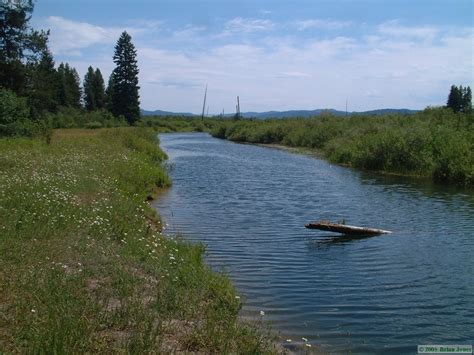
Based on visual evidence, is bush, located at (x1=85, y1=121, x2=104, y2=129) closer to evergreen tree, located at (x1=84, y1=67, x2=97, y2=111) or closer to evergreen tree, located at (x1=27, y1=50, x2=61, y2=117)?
evergreen tree, located at (x1=27, y1=50, x2=61, y2=117)

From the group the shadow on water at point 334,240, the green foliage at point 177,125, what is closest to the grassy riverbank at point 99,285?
the shadow on water at point 334,240

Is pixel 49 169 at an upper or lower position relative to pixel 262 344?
upper

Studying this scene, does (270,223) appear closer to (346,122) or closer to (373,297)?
(373,297)

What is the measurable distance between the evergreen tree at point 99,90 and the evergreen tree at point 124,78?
23877mm

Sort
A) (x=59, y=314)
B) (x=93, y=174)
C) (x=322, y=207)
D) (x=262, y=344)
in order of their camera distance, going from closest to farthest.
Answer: (x=59, y=314) → (x=262, y=344) → (x=93, y=174) → (x=322, y=207)

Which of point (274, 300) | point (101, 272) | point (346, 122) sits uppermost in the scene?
point (346, 122)

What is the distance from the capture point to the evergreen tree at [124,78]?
78812 mm

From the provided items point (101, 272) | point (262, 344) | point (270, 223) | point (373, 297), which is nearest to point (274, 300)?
point (373, 297)

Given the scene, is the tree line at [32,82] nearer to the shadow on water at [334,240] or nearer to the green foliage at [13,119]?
the green foliage at [13,119]

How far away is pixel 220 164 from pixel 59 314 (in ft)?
96.0

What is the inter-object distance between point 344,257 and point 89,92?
318 feet

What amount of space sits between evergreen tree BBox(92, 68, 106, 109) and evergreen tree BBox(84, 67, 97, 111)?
27.2 inches

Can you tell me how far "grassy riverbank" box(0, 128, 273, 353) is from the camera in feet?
17.6

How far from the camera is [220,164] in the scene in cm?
3475
